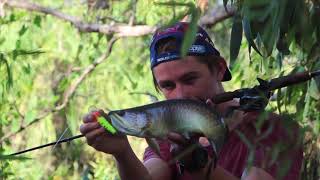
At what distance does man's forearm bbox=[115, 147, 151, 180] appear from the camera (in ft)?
6.37

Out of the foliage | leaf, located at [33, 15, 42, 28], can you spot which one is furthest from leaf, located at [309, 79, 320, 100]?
leaf, located at [33, 15, 42, 28]

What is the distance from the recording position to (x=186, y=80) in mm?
2107

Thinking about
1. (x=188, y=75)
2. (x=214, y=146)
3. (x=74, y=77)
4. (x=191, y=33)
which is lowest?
(x=74, y=77)

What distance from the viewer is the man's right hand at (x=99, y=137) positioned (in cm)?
183

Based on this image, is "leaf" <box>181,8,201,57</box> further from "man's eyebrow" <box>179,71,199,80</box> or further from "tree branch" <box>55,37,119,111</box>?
"tree branch" <box>55,37,119,111</box>

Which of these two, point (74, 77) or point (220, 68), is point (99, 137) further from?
point (74, 77)

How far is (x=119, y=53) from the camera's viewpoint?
6.68 meters

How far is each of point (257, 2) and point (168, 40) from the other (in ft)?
2.47

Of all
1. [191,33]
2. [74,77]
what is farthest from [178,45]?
[74,77]

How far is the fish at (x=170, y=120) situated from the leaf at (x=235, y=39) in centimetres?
17

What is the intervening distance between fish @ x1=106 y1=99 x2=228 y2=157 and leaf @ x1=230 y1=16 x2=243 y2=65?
0.17 metres

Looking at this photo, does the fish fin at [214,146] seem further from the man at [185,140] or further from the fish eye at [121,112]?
the fish eye at [121,112]

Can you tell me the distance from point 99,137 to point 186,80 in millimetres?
349

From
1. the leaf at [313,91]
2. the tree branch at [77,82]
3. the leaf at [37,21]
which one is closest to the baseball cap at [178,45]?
the leaf at [313,91]
